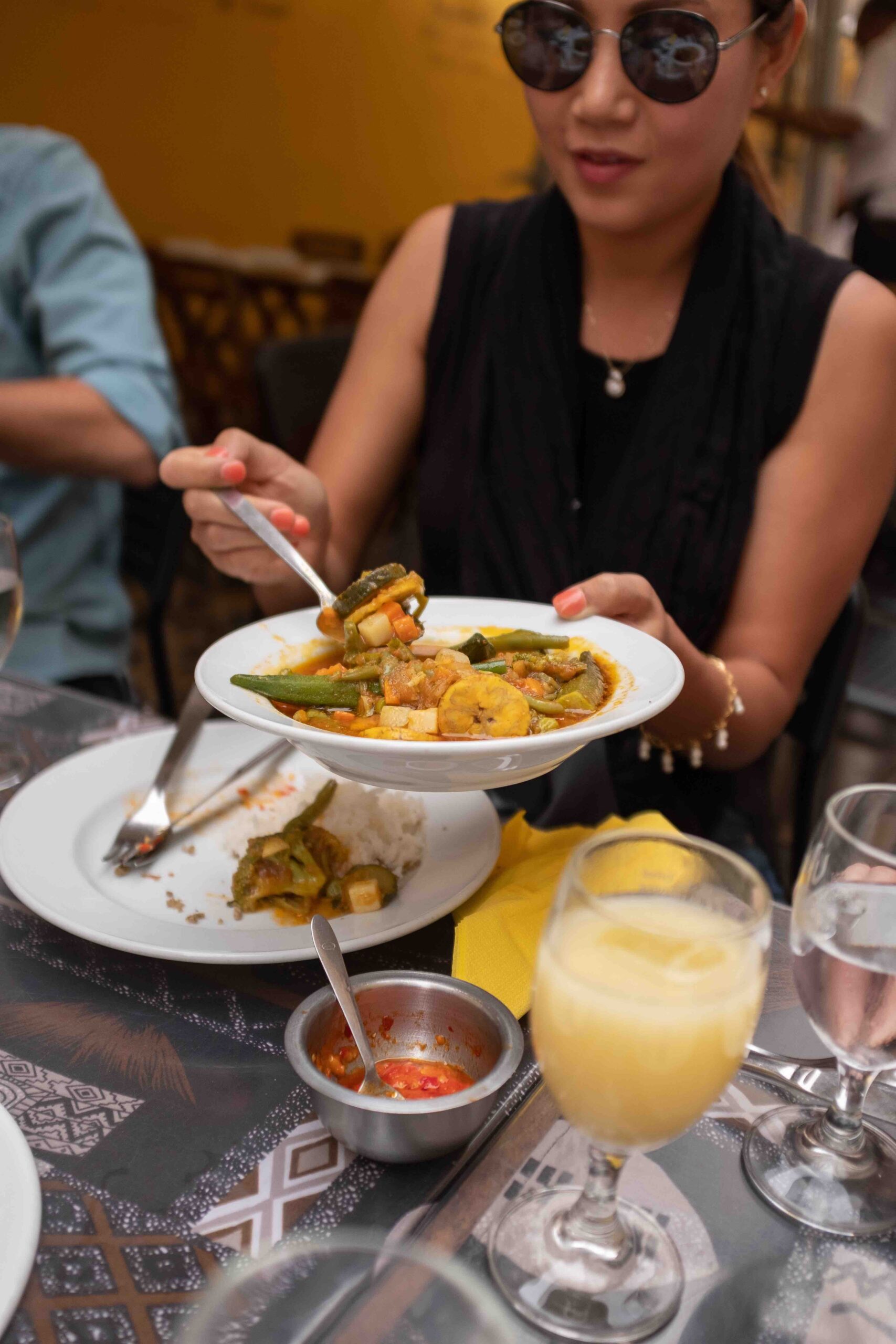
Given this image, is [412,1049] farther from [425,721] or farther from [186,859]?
[186,859]

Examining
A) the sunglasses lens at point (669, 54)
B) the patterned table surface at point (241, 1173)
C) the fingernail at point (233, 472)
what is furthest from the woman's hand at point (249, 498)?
the sunglasses lens at point (669, 54)

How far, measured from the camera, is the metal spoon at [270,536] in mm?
1449

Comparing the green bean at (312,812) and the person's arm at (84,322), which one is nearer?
the green bean at (312,812)

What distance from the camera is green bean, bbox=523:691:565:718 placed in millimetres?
1130

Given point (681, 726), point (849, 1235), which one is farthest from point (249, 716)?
point (681, 726)

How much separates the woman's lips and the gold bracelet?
0.79m

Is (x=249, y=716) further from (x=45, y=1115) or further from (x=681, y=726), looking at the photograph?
(x=681, y=726)

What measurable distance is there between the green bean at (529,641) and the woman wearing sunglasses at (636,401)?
0.31m

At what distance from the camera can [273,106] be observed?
8031 millimetres

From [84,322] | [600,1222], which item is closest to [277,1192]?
[600,1222]

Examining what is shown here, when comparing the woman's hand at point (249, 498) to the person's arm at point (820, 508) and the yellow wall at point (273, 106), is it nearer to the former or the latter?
the person's arm at point (820, 508)

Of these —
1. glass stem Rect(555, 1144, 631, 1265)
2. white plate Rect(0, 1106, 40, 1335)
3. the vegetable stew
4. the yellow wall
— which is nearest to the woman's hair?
the vegetable stew

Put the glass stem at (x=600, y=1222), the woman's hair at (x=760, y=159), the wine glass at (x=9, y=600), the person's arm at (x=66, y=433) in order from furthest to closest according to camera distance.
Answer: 1. the person's arm at (x=66, y=433)
2. the woman's hair at (x=760, y=159)
3. the wine glass at (x=9, y=600)
4. the glass stem at (x=600, y=1222)

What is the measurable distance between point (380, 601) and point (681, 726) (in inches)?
24.8
